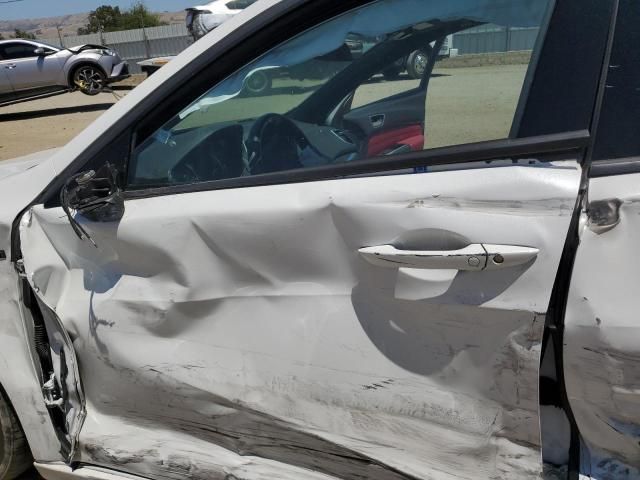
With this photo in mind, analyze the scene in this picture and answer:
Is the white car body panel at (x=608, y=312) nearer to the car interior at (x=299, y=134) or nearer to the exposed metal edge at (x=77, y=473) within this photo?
the car interior at (x=299, y=134)

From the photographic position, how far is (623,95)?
134 centimetres

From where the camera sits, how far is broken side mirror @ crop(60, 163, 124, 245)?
1.67 meters

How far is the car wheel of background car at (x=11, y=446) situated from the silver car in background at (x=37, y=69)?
13370 mm

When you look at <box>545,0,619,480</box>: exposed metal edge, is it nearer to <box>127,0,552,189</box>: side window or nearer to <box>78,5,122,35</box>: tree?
<box>127,0,552,189</box>: side window

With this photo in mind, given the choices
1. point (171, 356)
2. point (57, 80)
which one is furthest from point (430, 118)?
point (57, 80)

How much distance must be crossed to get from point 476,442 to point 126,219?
1111 millimetres

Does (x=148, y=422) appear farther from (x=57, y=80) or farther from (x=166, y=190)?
(x=57, y=80)

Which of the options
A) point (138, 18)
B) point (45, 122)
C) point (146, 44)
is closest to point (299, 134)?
point (45, 122)

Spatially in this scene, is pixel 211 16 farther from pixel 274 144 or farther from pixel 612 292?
pixel 612 292

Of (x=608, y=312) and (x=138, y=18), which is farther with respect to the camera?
(x=138, y=18)

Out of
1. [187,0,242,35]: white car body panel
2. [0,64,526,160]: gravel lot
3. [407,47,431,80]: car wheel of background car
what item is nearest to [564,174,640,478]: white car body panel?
[0,64,526,160]: gravel lot

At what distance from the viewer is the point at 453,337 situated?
1.39 m

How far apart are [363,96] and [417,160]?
58 cm

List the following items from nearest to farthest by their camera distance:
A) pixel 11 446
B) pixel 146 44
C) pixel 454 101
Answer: pixel 454 101
pixel 11 446
pixel 146 44
